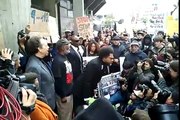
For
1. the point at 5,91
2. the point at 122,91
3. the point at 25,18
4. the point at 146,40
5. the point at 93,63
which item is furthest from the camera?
the point at 146,40

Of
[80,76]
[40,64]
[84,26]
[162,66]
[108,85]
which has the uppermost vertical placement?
[84,26]

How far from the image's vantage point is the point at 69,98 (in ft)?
20.6

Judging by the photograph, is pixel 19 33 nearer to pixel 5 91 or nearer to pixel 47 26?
pixel 47 26

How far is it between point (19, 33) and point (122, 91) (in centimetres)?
195

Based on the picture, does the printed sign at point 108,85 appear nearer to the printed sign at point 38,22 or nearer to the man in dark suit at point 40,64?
the man in dark suit at point 40,64

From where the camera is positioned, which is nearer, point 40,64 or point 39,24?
point 40,64

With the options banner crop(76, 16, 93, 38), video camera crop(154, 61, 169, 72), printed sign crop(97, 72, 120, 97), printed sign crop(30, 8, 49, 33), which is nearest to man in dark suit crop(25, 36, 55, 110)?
printed sign crop(97, 72, 120, 97)

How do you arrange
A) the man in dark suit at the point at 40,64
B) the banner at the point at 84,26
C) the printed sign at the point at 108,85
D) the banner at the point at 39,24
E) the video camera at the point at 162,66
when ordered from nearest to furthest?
the man in dark suit at the point at 40,64
the video camera at the point at 162,66
the printed sign at the point at 108,85
the banner at the point at 39,24
the banner at the point at 84,26

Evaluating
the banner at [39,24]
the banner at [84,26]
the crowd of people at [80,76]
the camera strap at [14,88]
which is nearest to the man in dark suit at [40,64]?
the crowd of people at [80,76]

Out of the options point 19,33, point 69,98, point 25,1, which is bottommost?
point 69,98

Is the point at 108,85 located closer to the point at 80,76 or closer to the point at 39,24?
the point at 80,76

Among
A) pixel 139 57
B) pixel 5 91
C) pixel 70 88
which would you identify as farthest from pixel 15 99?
pixel 139 57

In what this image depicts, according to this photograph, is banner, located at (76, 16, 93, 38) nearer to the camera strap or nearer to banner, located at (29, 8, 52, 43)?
banner, located at (29, 8, 52, 43)

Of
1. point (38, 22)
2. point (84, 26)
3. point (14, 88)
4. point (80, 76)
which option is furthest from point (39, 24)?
point (84, 26)
